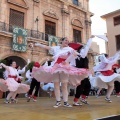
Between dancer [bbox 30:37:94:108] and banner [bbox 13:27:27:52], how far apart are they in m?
10.0

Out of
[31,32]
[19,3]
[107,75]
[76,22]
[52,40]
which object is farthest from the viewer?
[76,22]

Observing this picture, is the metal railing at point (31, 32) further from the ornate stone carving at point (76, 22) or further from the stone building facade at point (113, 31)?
the stone building facade at point (113, 31)

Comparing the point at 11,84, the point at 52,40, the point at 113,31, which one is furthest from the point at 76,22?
the point at 11,84

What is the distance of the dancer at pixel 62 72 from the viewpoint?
4941 millimetres

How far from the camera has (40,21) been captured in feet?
57.3

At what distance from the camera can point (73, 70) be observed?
16.4ft

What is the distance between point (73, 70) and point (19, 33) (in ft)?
35.7

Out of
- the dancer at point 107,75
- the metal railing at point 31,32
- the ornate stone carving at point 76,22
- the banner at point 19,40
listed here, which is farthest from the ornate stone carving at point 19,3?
the dancer at point 107,75

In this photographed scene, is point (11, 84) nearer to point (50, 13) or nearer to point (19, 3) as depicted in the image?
point (19, 3)

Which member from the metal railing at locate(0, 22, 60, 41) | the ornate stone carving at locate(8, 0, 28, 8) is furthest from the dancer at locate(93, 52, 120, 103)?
the ornate stone carving at locate(8, 0, 28, 8)

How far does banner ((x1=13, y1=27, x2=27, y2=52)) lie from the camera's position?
14953 mm

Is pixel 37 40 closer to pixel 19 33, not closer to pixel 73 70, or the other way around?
pixel 19 33

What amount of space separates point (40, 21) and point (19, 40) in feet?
10.6

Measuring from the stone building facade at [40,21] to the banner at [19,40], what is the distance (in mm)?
338
